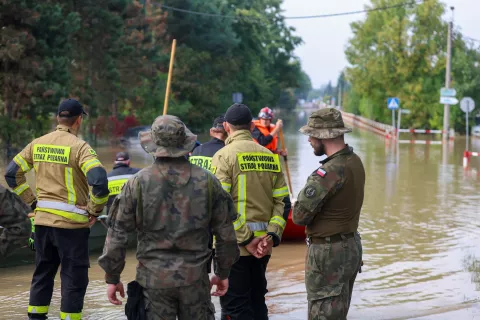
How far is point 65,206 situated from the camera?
6434mm

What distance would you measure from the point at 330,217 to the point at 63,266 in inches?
89.9

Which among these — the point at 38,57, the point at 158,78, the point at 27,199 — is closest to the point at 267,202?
the point at 27,199

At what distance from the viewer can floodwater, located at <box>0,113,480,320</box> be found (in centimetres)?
799

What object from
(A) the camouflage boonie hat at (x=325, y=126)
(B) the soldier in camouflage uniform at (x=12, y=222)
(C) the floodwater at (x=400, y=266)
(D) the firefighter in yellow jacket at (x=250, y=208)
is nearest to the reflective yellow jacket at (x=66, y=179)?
(D) the firefighter in yellow jacket at (x=250, y=208)

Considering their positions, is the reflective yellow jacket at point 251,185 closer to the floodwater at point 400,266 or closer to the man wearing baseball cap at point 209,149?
the man wearing baseball cap at point 209,149

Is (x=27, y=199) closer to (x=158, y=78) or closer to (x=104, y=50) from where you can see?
(x=104, y=50)

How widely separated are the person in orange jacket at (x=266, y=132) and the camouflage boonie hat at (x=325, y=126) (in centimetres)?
537

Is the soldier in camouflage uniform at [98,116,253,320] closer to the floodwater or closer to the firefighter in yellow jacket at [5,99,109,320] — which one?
the firefighter in yellow jacket at [5,99,109,320]

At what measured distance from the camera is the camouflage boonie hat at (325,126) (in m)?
5.46

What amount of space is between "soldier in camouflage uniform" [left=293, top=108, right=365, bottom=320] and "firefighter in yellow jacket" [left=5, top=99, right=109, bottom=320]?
5.94 feet

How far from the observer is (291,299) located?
844 cm

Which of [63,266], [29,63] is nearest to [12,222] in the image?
[63,266]

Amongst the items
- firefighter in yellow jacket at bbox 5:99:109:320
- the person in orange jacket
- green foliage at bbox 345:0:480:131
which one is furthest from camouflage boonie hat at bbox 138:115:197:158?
green foliage at bbox 345:0:480:131

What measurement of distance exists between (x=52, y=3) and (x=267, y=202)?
913 inches
